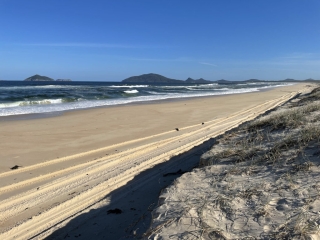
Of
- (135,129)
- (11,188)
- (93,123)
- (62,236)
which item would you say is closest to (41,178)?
(11,188)

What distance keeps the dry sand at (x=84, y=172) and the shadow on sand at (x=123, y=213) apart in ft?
0.04

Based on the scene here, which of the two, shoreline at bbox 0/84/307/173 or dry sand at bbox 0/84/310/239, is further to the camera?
shoreline at bbox 0/84/307/173

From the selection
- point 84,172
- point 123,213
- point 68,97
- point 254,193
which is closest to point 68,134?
point 84,172

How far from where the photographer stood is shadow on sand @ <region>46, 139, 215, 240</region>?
350cm

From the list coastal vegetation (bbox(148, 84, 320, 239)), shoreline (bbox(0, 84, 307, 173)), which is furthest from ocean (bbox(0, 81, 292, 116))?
coastal vegetation (bbox(148, 84, 320, 239))

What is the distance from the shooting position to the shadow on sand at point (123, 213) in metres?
3.50

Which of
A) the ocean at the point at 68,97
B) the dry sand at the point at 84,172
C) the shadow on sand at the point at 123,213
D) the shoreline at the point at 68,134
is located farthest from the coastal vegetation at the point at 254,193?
the ocean at the point at 68,97

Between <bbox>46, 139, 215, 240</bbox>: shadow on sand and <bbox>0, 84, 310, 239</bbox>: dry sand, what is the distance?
0.04 ft

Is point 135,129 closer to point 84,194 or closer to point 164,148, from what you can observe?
point 164,148

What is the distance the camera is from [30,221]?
12.9 ft

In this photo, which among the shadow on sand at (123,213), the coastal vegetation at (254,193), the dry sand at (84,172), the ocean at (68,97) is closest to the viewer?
the coastal vegetation at (254,193)

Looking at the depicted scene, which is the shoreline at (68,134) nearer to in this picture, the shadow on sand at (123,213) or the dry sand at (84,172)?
the dry sand at (84,172)

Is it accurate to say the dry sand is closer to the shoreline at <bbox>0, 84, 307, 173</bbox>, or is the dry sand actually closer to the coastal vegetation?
the shoreline at <bbox>0, 84, 307, 173</bbox>

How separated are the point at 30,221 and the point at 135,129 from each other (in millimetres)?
6560
